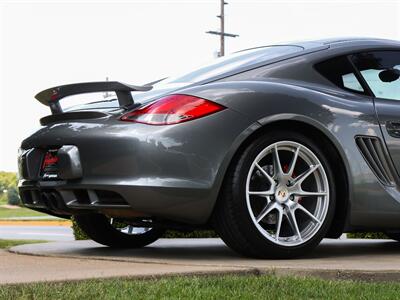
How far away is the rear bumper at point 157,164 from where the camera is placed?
13.6 feet

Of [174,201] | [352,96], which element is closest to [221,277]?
[174,201]

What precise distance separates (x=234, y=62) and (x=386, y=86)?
1082mm

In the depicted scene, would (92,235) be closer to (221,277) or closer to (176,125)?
(176,125)

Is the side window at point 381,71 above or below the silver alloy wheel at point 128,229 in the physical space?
above

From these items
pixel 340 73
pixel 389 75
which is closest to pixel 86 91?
pixel 340 73

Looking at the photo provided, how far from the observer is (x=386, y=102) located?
485 centimetres

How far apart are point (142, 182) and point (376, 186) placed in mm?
1534

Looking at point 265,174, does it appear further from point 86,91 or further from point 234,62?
point 86,91

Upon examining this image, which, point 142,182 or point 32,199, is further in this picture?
point 32,199

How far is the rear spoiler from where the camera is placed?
4340 millimetres

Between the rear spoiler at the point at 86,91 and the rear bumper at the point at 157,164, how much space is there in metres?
→ 0.19

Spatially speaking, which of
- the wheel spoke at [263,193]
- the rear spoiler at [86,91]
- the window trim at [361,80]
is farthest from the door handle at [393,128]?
the rear spoiler at [86,91]

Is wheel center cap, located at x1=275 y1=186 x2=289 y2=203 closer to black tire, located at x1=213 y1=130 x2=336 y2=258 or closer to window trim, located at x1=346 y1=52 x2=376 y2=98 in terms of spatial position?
black tire, located at x1=213 y1=130 x2=336 y2=258

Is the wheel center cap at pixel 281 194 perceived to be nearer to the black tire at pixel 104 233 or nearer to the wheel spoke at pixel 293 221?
the wheel spoke at pixel 293 221
